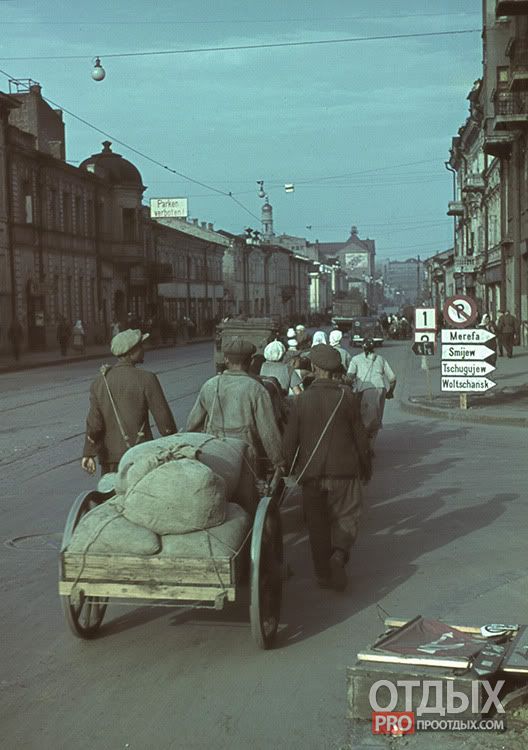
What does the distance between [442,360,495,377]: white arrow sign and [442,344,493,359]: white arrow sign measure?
0.11 metres

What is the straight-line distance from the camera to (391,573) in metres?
7.61

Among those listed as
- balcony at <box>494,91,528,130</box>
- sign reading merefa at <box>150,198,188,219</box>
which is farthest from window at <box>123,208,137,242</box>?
balcony at <box>494,91,528,130</box>

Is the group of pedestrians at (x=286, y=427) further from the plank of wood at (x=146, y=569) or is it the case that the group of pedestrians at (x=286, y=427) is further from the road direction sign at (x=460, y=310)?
the road direction sign at (x=460, y=310)

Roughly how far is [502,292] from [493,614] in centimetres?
3987

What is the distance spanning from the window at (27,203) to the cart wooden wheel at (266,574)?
44083 millimetres

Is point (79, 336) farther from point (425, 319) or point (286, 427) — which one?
point (286, 427)

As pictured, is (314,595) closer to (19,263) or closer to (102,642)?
(102,642)

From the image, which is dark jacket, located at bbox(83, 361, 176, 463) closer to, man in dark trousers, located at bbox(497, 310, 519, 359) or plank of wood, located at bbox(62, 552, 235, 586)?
plank of wood, located at bbox(62, 552, 235, 586)

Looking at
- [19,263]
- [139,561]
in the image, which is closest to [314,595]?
[139,561]

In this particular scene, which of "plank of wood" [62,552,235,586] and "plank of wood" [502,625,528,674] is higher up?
"plank of wood" [62,552,235,586]

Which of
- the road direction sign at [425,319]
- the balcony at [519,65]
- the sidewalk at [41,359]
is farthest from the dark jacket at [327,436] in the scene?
the sidewalk at [41,359]

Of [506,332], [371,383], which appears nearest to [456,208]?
[506,332]

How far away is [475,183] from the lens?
183 feet

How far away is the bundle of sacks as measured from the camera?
5.57m
